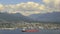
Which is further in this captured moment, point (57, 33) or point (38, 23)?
point (57, 33)

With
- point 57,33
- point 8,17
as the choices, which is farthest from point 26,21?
point 57,33

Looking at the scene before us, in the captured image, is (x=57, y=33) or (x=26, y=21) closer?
(x=26, y=21)

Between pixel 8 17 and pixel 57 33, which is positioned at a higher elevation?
pixel 8 17

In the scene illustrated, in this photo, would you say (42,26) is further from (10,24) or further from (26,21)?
(10,24)

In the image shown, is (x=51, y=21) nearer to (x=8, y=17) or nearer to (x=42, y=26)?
(x=42, y=26)

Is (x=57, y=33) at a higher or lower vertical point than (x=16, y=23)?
lower

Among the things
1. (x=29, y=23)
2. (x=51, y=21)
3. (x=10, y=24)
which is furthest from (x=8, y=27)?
(x=51, y=21)

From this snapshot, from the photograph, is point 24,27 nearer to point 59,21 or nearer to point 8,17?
point 8,17

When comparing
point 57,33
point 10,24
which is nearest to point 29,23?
point 10,24
